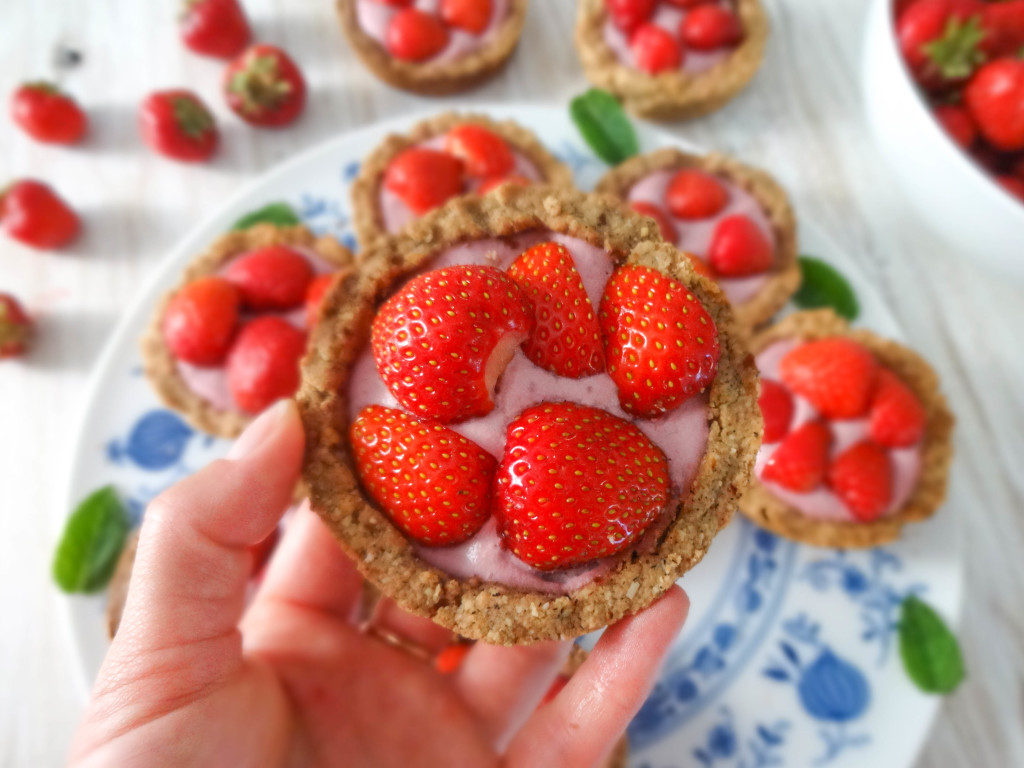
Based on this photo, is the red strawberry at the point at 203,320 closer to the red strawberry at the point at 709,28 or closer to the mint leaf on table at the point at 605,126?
the mint leaf on table at the point at 605,126

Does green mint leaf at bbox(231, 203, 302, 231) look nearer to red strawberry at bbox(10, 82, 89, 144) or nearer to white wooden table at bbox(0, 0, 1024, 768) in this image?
white wooden table at bbox(0, 0, 1024, 768)

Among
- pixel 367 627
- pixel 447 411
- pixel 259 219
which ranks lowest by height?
pixel 367 627

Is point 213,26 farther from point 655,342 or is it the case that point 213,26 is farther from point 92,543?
point 655,342

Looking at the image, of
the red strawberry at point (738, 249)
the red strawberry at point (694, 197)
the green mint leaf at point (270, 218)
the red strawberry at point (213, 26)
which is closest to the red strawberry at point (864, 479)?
the red strawberry at point (738, 249)

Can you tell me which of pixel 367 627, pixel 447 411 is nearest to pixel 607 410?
pixel 447 411

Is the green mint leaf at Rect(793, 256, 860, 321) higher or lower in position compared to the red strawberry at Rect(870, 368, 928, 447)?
higher

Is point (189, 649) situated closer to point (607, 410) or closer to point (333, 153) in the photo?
point (607, 410)

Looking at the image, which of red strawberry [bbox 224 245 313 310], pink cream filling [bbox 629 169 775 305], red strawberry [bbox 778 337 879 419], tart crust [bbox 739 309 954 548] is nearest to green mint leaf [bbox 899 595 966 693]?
tart crust [bbox 739 309 954 548]
